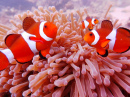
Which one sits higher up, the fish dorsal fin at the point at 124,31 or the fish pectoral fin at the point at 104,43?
the fish dorsal fin at the point at 124,31

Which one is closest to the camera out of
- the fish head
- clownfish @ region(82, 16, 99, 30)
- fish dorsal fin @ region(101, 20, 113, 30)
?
the fish head

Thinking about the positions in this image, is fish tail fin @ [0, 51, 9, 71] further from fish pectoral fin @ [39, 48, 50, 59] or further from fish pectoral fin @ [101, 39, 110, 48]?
fish pectoral fin @ [101, 39, 110, 48]

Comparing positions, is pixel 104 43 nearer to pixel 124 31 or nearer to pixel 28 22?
pixel 124 31

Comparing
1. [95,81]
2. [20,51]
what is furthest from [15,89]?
[95,81]

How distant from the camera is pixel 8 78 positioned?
1.28 meters

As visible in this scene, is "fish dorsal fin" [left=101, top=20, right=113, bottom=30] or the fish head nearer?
the fish head

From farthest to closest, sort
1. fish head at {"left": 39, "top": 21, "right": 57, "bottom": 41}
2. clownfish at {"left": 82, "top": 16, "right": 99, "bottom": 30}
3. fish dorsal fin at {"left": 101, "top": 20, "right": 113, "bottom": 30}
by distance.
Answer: clownfish at {"left": 82, "top": 16, "right": 99, "bottom": 30}, fish dorsal fin at {"left": 101, "top": 20, "right": 113, "bottom": 30}, fish head at {"left": 39, "top": 21, "right": 57, "bottom": 41}

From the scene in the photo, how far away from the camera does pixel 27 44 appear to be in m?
1.02

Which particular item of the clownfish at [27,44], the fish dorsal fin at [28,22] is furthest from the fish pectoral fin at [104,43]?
the fish dorsal fin at [28,22]

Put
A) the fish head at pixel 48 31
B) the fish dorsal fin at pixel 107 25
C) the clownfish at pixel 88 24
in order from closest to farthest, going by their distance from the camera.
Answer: the fish head at pixel 48 31 < the fish dorsal fin at pixel 107 25 < the clownfish at pixel 88 24

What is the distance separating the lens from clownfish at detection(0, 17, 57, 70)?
3.19ft

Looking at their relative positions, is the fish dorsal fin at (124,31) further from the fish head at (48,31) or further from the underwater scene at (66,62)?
the fish head at (48,31)

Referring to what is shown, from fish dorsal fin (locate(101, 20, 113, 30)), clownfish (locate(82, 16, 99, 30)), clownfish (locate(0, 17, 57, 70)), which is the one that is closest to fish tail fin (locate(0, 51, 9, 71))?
clownfish (locate(0, 17, 57, 70))

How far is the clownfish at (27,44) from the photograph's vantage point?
972 mm
